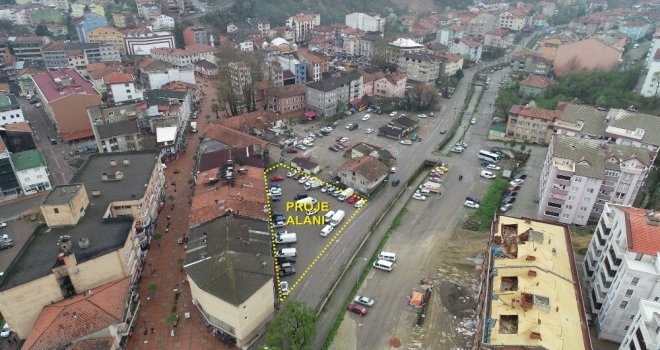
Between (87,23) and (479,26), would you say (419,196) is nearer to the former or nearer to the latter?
(479,26)

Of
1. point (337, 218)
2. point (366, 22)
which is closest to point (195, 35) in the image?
point (366, 22)

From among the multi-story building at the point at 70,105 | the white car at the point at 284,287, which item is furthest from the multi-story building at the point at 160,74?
the white car at the point at 284,287

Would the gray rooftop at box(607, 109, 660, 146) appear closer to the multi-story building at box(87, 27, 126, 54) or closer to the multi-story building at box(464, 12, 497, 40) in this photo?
the multi-story building at box(464, 12, 497, 40)

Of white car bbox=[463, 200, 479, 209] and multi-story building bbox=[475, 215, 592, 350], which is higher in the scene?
multi-story building bbox=[475, 215, 592, 350]

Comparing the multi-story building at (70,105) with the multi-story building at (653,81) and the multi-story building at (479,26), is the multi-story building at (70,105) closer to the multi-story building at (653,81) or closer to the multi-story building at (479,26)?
the multi-story building at (653,81)

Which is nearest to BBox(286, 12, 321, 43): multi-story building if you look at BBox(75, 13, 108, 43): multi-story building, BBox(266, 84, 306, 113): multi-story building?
BBox(75, 13, 108, 43): multi-story building

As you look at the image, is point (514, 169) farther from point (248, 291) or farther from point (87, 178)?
point (87, 178)
